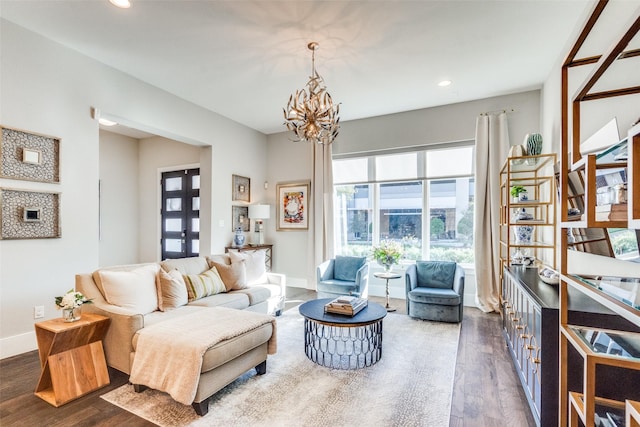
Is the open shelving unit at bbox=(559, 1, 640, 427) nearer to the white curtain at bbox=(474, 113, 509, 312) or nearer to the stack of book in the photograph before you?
the stack of book

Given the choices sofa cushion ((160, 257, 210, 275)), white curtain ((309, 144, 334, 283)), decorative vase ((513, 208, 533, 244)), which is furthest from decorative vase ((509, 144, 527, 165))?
sofa cushion ((160, 257, 210, 275))

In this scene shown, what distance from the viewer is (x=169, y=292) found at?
301 cm

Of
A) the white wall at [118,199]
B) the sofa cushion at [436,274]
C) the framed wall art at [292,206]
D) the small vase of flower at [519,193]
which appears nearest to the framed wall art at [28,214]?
the white wall at [118,199]

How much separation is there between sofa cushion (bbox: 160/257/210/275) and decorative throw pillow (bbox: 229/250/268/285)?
36 cm

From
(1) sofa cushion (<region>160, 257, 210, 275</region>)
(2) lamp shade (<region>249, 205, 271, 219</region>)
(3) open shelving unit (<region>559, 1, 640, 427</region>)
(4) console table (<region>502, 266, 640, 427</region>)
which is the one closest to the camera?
(3) open shelving unit (<region>559, 1, 640, 427</region>)

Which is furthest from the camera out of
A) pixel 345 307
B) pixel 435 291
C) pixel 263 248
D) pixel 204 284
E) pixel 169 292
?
pixel 263 248

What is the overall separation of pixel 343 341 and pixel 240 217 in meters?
3.33

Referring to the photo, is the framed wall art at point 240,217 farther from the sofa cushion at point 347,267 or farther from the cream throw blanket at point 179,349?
the cream throw blanket at point 179,349

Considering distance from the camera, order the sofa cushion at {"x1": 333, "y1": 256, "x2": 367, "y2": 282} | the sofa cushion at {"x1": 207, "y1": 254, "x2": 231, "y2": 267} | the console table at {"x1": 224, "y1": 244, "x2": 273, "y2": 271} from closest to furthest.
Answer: the sofa cushion at {"x1": 207, "y1": 254, "x2": 231, "y2": 267} → the sofa cushion at {"x1": 333, "y1": 256, "x2": 367, "y2": 282} → the console table at {"x1": 224, "y1": 244, "x2": 273, "y2": 271}

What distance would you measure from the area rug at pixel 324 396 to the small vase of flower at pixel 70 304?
66cm

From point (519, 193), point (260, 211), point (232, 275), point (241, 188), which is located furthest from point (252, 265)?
point (519, 193)

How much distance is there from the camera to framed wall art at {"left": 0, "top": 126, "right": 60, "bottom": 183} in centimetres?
294

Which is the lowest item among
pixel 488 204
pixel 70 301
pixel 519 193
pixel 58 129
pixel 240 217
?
pixel 70 301

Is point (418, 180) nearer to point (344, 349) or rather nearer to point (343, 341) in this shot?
point (343, 341)
